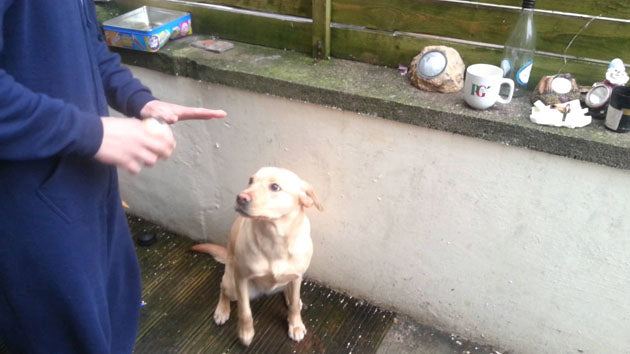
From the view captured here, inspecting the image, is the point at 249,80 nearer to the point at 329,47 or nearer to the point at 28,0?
the point at 329,47

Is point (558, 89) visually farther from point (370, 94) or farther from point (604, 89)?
point (370, 94)

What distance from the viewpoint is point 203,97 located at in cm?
222

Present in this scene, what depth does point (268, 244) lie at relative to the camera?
1.80 metres

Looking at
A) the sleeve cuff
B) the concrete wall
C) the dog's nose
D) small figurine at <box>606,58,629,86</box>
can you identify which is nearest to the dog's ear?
the dog's nose

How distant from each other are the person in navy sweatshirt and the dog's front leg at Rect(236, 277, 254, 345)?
0.60 metres

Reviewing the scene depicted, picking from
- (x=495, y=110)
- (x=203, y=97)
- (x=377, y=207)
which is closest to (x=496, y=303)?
(x=377, y=207)

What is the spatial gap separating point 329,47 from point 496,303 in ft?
4.39

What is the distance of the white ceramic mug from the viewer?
5.36ft

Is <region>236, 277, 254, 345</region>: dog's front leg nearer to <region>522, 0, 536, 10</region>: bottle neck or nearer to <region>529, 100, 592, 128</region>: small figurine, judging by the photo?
<region>529, 100, 592, 128</region>: small figurine

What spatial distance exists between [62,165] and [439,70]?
4.33 ft

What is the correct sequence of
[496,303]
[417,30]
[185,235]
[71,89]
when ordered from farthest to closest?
[185,235] → [496,303] → [417,30] → [71,89]

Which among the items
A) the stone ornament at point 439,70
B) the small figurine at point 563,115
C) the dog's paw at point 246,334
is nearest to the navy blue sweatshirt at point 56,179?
the dog's paw at point 246,334

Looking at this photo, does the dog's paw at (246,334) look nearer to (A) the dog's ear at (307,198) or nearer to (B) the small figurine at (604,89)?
(A) the dog's ear at (307,198)

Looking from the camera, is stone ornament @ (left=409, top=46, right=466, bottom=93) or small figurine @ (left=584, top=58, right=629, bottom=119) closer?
small figurine @ (left=584, top=58, right=629, bottom=119)
